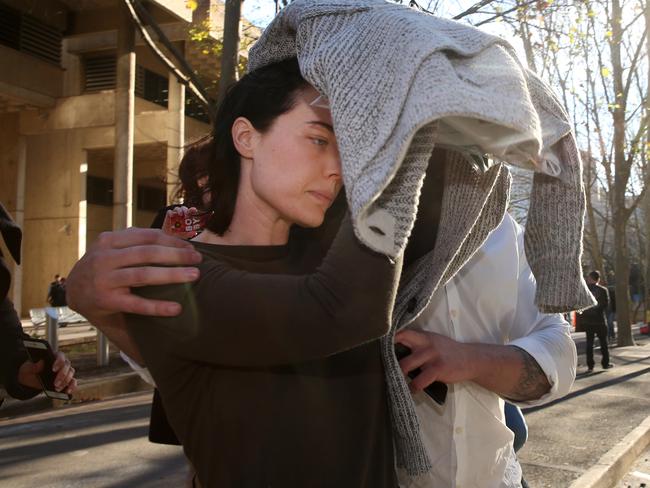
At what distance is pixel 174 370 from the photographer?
135cm

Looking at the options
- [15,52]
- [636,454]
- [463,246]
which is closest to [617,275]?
[636,454]

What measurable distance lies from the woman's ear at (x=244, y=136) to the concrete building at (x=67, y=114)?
57.2ft

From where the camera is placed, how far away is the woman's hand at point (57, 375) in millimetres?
2451

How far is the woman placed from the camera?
1197 millimetres

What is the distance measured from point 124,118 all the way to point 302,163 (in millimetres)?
18417

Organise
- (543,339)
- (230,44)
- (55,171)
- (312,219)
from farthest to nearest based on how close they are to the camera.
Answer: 1. (55,171)
2. (230,44)
3. (543,339)
4. (312,219)

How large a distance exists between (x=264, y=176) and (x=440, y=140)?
387mm

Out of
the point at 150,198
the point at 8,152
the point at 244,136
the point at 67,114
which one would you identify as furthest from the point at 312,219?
the point at 150,198

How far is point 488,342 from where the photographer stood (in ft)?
5.76

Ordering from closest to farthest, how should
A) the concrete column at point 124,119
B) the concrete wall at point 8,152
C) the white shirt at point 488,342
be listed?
the white shirt at point 488,342 < the concrete column at point 124,119 < the concrete wall at point 8,152

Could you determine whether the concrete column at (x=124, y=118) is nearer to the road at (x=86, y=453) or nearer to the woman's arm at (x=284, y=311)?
the road at (x=86, y=453)

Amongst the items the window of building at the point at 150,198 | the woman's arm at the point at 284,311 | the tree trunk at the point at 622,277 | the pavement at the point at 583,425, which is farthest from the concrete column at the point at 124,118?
the woman's arm at the point at 284,311

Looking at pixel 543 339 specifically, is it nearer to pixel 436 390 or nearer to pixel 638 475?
pixel 436 390

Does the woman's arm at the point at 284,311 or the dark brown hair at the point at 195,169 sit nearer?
the woman's arm at the point at 284,311
